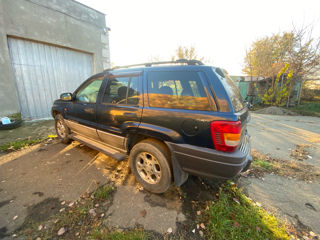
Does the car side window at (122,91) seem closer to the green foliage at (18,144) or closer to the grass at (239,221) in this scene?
the grass at (239,221)

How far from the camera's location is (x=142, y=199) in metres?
2.06

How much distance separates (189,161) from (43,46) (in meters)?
7.02

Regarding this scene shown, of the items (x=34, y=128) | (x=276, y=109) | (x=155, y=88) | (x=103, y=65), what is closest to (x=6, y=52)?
(x=34, y=128)

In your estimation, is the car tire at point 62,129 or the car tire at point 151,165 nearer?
the car tire at point 151,165

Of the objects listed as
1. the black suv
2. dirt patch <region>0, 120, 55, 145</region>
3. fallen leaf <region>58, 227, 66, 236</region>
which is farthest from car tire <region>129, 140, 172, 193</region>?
dirt patch <region>0, 120, 55, 145</region>

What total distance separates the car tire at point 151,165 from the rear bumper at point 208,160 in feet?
0.68

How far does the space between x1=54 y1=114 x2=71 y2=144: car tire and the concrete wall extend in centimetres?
258

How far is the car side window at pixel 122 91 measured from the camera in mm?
2227

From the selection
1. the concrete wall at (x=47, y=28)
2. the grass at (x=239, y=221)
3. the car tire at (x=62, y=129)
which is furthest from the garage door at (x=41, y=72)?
the grass at (x=239, y=221)

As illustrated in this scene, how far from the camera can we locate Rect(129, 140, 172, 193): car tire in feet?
6.40

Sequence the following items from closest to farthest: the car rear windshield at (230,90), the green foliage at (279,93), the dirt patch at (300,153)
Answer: the car rear windshield at (230,90), the dirt patch at (300,153), the green foliage at (279,93)

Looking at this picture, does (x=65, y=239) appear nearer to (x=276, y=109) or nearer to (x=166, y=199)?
(x=166, y=199)

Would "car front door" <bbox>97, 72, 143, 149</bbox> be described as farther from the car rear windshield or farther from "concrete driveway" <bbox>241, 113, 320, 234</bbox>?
"concrete driveway" <bbox>241, 113, 320, 234</bbox>

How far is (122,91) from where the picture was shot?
2.39 m
